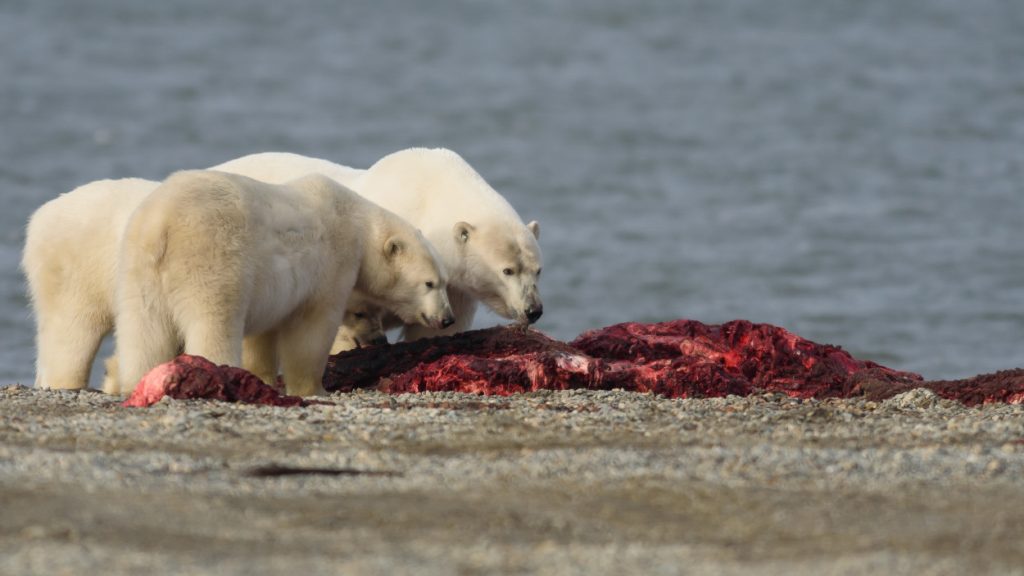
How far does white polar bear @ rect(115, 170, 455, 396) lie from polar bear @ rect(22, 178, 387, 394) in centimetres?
59

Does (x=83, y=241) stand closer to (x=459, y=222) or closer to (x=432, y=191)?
(x=459, y=222)

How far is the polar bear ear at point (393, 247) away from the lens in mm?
9898

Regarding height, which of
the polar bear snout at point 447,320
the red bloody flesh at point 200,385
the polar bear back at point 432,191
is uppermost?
the polar bear back at point 432,191

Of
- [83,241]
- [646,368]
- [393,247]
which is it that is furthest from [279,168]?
[646,368]

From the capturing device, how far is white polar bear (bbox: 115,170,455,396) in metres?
8.56

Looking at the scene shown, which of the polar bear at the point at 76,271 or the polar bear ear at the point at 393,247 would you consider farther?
the polar bear ear at the point at 393,247

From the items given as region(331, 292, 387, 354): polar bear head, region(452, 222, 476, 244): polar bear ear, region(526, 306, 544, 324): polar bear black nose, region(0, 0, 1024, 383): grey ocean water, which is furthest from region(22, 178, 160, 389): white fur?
region(0, 0, 1024, 383): grey ocean water

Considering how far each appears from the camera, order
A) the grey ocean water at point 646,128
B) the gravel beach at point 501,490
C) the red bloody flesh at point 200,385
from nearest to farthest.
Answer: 1. the gravel beach at point 501,490
2. the red bloody flesh at point 200,385
3. the grey ocean water at point 646,128

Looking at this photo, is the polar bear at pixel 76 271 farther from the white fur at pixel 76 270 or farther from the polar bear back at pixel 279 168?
the polar bear back at pixel 279 168

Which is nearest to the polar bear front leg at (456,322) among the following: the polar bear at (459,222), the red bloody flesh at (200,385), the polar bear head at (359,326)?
the polar bear at (459,222)

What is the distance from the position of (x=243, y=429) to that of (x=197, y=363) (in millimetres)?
1085

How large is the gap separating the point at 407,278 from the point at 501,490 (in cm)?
399

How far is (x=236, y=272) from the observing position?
28.3 ft

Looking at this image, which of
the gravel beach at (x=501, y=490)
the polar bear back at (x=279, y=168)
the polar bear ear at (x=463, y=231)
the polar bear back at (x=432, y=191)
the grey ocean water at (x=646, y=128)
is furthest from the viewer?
the grey ocean water at (x=646, y=128)
